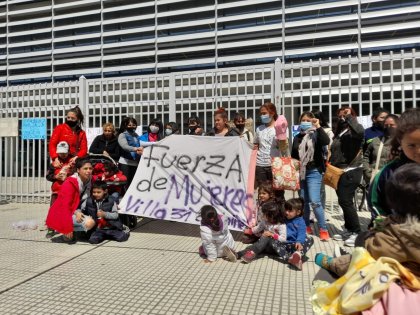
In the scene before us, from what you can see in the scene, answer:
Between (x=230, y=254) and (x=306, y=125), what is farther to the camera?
(x=306, y=125)

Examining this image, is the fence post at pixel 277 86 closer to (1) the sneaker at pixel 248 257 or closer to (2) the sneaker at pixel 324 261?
(1) the sneaker at pixel 248 257

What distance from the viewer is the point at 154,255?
4.15m

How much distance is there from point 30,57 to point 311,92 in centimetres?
2417

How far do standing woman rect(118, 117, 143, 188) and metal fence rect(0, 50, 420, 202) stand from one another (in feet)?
5.21

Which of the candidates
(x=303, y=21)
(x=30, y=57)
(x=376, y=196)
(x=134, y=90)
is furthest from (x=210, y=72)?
(x=30, y=57)

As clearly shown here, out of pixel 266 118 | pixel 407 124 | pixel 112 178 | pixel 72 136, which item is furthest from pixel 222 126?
pixel 407 124

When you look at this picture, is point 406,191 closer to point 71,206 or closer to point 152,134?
point 71,206

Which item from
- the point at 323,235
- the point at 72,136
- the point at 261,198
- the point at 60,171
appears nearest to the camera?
the point at 261,198

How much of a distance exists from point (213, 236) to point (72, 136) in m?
2.98

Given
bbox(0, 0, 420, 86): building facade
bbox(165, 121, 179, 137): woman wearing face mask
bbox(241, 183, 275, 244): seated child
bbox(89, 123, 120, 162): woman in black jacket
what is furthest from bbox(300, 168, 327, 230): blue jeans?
bbox(0, 0, 420, 86): building facade

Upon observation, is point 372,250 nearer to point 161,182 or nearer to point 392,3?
point 161,182

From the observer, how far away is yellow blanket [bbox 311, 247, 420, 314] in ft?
5.11

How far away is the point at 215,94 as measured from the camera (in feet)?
23.2

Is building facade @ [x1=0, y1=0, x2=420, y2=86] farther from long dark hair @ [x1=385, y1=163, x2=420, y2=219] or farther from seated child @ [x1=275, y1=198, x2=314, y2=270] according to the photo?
long dark hair @ [x1=385, y1=163, x2=420, y2=219]
